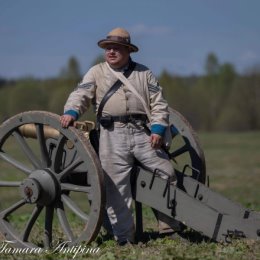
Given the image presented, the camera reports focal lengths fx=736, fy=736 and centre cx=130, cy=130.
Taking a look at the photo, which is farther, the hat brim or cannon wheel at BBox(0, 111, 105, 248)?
the hat brim

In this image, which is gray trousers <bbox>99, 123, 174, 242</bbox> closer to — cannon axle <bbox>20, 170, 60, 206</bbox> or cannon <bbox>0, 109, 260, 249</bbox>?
cannon <bbox>0, 109, 260, 249</bbox>

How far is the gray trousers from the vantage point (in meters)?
6.60

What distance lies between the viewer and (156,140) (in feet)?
21.6

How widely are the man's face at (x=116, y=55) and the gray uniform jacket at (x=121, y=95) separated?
0.08m

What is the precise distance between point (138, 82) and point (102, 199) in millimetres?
1178

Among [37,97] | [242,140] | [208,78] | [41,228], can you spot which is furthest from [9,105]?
[41,228]

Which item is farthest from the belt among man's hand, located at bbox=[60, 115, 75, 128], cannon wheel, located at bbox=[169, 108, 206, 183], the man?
cannon wheel, located at bbox=[169, 108, 206, 183]

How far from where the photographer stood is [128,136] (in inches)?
263

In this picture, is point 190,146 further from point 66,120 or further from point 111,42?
point 66,120

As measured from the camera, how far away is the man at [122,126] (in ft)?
21.7

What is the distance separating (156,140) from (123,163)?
363 millimetres

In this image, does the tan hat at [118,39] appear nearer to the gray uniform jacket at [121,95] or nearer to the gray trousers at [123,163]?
the gray uniform jacket at [121,95]

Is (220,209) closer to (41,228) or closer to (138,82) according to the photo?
(138,82)

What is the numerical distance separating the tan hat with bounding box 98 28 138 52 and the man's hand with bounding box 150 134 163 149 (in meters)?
0.87
